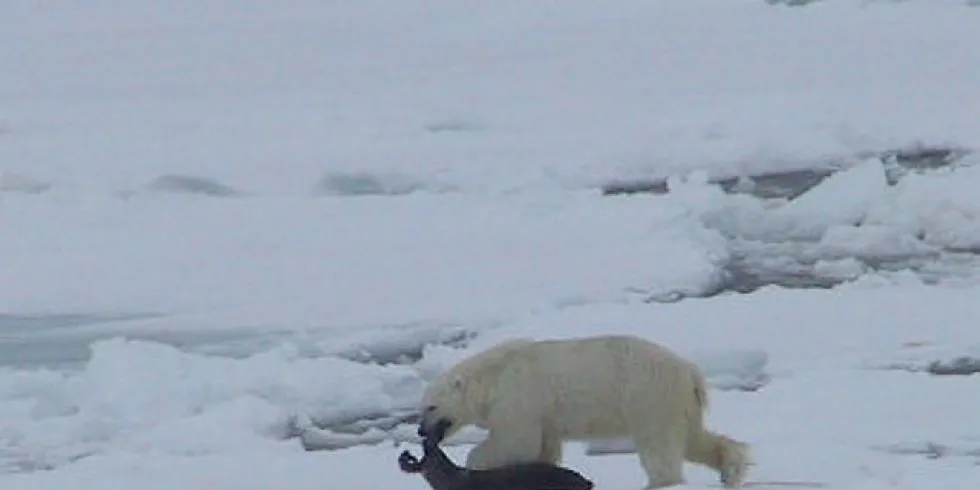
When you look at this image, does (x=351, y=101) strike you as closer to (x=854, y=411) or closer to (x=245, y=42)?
(x=245, y=42)

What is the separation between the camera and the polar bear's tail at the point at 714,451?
20.5 feet

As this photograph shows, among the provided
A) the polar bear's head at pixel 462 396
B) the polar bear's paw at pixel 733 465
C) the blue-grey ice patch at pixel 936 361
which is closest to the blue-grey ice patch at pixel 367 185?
the blue-grey ice patch at pixel 936 361

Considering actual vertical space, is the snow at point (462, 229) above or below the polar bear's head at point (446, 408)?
above

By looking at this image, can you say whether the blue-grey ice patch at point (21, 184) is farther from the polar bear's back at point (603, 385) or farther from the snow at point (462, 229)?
Answer: the polar bear's back at point (603, 385)

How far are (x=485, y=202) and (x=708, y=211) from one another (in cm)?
119

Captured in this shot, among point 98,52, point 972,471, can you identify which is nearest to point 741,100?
point 98,52

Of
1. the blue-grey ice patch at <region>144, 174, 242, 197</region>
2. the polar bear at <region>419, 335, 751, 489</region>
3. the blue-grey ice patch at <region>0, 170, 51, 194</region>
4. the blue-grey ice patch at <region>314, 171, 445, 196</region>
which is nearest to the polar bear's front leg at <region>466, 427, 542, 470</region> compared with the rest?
the polar bear at <region>419, 335, 751, 489</region>

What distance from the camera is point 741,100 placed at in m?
13.5

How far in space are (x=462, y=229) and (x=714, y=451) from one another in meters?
4.49

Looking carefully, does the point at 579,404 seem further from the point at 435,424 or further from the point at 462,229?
the point at 462,229

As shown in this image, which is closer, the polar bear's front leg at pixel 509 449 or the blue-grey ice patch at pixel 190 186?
the polar bear's front leg at pixel 509 449

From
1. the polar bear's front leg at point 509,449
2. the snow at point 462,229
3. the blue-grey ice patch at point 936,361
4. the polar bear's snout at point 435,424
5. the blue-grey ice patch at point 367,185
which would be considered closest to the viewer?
the polar bear's front leg at point 509,449

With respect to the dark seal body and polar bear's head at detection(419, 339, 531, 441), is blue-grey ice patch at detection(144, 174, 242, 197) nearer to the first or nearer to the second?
polar bear's head at detection(419, 339, 531, 441)

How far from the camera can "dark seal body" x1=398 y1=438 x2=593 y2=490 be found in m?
5.96
